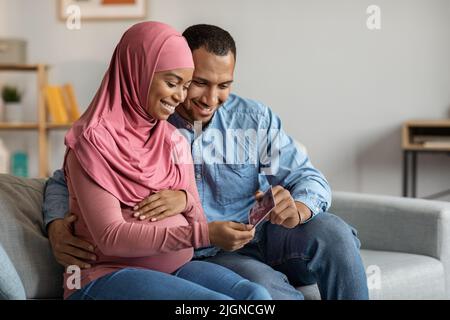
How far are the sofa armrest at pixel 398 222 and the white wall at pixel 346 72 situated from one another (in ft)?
7.46

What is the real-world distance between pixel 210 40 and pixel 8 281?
0.77 m

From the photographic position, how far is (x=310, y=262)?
179 centimetres

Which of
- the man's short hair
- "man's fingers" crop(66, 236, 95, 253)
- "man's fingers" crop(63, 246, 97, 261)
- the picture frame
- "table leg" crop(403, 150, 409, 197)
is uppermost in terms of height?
the picture frame

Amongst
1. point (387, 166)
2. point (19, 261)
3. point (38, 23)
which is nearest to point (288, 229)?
point (19, 261)

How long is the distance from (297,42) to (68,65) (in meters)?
1.52

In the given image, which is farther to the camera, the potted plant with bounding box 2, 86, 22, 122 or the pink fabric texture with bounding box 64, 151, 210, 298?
the potted plant with bounding box 2, 86, 22, 122

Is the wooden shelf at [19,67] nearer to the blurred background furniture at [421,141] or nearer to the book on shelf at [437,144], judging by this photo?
the blurred background furniture at [421,141]

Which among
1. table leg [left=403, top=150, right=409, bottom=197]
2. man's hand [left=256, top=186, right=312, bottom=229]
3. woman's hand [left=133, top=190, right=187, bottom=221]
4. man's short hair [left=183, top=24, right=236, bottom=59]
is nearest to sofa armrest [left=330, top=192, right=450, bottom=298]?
man's hand [left=256, top=186, right=312, bottom=229]

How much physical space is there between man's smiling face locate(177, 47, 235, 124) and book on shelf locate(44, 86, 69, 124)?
300 cm

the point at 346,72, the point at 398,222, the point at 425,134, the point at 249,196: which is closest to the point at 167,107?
the point at 249,196

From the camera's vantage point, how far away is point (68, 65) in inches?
200

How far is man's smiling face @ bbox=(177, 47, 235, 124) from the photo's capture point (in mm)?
1912

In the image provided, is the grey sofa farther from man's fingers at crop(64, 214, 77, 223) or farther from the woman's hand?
the woman's hand
